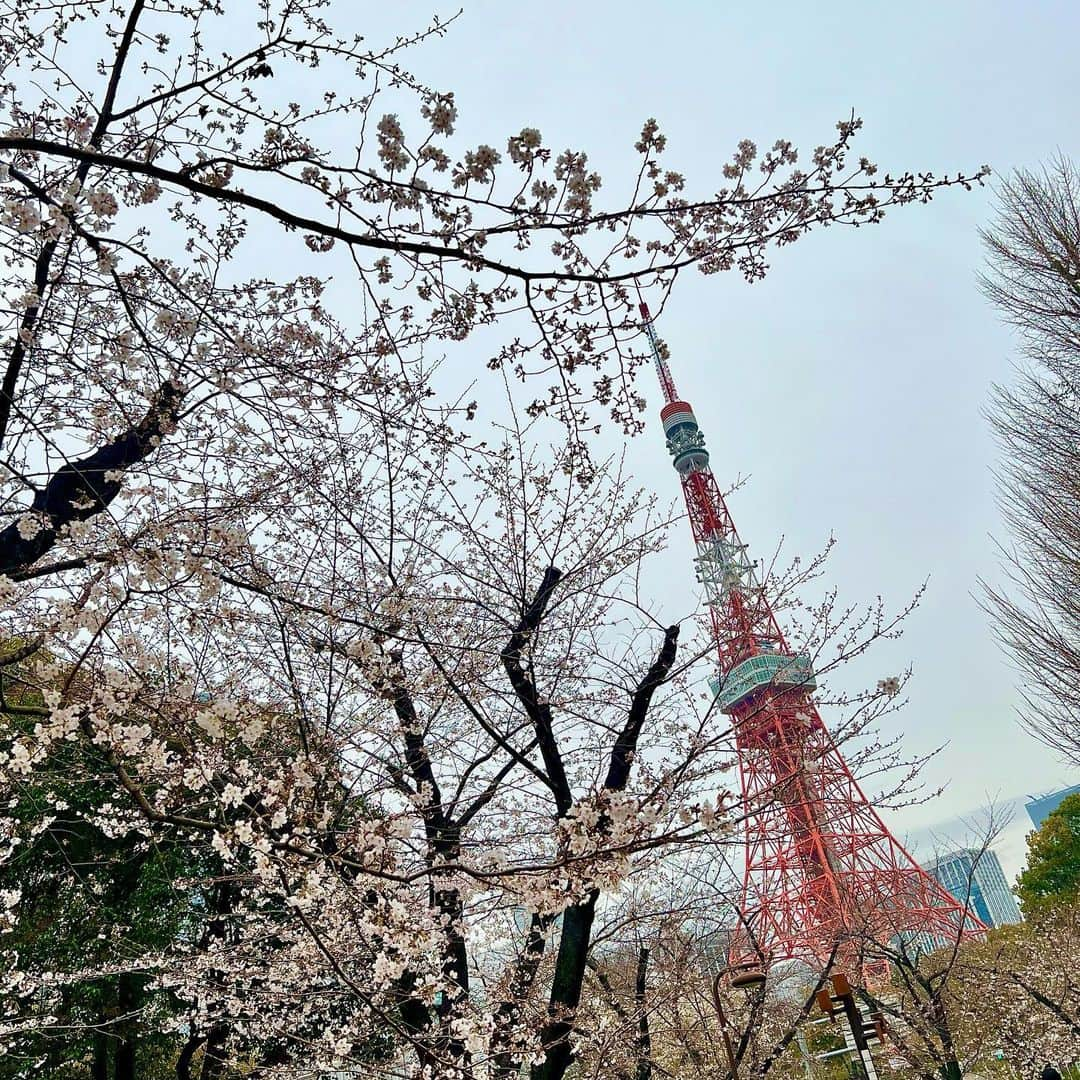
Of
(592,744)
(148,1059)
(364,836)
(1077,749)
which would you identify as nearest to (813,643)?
(592,744)

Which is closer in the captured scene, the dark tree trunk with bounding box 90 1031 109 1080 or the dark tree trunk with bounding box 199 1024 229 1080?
the dark tree trunk with bounding box 199 1024 229 1080

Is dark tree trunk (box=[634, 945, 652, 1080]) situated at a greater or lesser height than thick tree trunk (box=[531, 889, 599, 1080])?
lesser

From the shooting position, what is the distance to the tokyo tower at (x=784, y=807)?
159 inches

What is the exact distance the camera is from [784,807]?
304 cm

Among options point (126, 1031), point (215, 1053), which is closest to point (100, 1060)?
point (126, 1031)

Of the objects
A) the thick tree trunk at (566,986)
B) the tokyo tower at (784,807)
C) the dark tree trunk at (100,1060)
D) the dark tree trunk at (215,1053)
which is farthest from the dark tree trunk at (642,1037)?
the dark tree trunk at (100,1060)

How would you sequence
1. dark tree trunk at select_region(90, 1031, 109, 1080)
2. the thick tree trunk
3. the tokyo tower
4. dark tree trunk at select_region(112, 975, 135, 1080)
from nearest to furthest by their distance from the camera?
the thick tree trunk < the tokyo tower < dark tree trunk at select_region(112, 975, 135, 1080) < dark tree trunk at select_region(90, 1031, 109, 1080)

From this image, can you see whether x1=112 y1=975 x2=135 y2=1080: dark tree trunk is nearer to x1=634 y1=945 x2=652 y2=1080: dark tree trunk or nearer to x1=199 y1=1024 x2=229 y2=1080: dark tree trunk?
x1=199 y1=1024 x2=229 y2=1080: dark tree trunk

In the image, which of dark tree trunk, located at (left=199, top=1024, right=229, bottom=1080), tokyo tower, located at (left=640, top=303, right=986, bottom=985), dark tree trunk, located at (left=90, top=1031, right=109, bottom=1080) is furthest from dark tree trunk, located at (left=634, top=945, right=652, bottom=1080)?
dark tree trunk, located at (left=90, top=1031, right=109, bottom=1080)

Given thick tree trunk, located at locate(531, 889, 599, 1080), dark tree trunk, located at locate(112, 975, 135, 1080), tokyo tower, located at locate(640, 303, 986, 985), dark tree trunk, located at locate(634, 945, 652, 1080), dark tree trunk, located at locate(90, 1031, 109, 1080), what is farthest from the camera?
Answer: dark tree trunk, located at locate(90, 1031, 109, 1080)

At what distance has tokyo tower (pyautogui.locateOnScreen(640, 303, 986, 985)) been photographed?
13.3ft

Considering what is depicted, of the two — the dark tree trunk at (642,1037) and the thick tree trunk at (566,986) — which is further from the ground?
the thick tree trunk at (566,986)

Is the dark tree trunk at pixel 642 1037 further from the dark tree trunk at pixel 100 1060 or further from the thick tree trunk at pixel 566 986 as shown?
the dark tree trunk at pixel 100 1060

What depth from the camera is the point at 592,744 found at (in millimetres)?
4363
